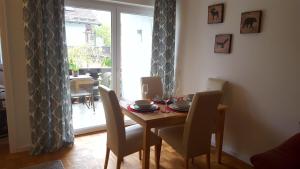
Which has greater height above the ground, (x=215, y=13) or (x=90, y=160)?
(x=215, y=13)

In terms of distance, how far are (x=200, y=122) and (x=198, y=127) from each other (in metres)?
0.06

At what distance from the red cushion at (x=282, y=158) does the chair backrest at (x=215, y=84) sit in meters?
1.16

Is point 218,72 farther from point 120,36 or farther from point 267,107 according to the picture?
point 120,36

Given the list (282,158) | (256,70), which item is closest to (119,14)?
(256,70)

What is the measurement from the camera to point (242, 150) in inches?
113

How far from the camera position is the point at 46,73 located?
2.71 metres

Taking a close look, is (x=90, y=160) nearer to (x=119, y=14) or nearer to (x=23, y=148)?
(x=23, y=148)

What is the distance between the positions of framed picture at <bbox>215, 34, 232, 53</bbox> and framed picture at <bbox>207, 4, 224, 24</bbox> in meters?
0.23

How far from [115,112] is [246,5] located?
6.81 ft

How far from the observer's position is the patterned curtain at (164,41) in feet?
11.7

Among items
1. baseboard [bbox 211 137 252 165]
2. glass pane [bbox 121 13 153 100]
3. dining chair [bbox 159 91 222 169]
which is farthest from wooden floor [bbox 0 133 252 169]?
glass pane [bbox 121 13 153 100]

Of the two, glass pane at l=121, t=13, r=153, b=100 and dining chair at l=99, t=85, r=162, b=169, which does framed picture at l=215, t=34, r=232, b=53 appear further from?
dining chair at l=99, t=85, r=162, b=169

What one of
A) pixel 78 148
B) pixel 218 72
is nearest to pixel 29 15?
pixel 78 148

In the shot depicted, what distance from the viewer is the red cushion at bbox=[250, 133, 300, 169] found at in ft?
5.63
